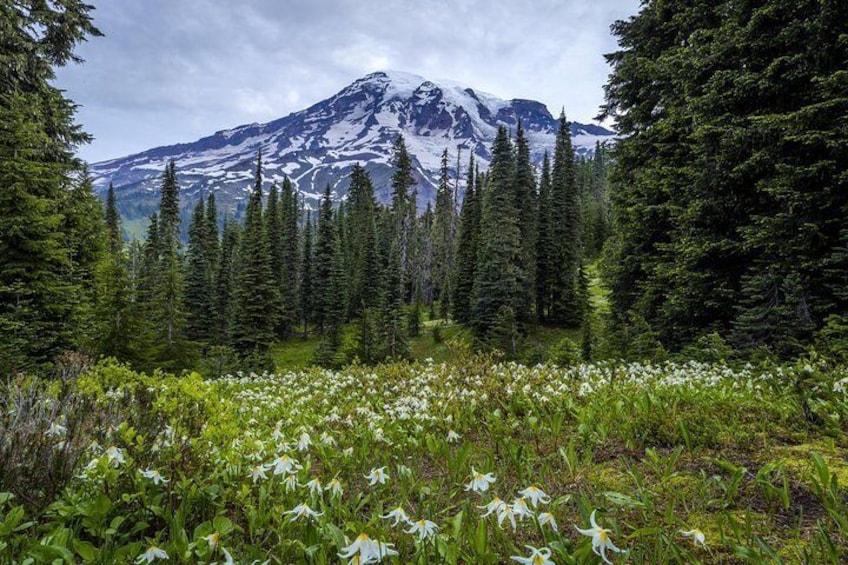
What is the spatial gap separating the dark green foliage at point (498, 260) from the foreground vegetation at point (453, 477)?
28.0 meters

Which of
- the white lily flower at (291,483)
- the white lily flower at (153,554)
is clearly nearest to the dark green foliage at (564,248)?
the white lily flower at (291,483)

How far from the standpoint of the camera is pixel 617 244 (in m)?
16.5

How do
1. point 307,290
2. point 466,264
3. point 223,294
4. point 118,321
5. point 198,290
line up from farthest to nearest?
1. point 307,290
2. point 198,290
3. point 223,294
4. point 466,264
5. point 118,321

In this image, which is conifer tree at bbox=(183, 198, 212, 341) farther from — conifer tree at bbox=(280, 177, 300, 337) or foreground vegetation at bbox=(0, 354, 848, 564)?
foreground vegetation at bbox=(0, 354, 848, 564)

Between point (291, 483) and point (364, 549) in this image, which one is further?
point (291, 483)

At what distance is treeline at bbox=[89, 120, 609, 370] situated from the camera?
843 inches

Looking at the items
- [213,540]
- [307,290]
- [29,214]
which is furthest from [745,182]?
[307,290]

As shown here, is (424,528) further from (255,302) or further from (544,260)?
(544,260)

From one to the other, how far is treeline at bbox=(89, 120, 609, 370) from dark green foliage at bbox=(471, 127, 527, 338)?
10cm

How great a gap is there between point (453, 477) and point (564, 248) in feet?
126

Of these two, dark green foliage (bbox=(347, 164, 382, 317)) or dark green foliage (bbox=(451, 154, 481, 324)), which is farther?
dark green foliage (bbox=(347, 164, 382, 317))

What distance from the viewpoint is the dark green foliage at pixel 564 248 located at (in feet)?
128

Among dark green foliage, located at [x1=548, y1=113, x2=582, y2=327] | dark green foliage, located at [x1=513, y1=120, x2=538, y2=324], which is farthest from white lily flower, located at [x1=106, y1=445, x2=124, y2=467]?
dark green foliage, located at [x1=548, y1=113, x2=582, y2=327]

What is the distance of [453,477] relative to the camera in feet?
12.6
